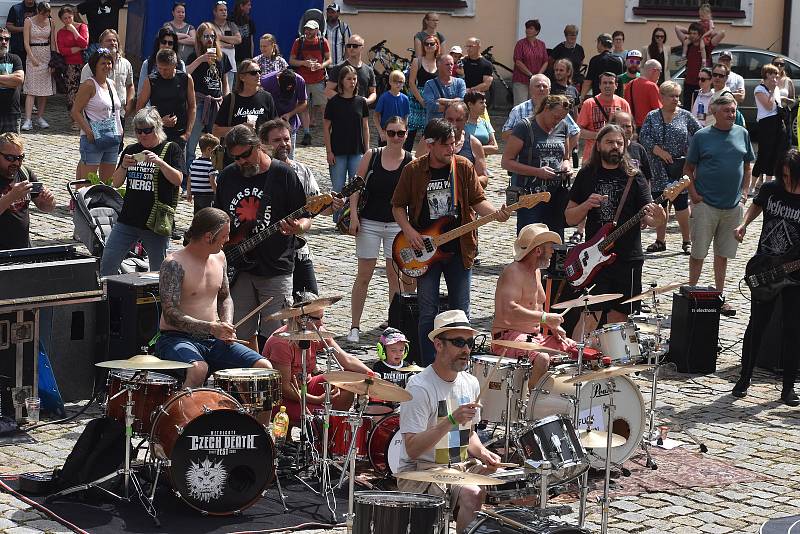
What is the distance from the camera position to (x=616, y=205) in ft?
38.0

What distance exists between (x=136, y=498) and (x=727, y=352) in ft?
19.9

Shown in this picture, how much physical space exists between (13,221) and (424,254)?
3.04 m

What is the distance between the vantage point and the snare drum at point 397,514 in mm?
6957

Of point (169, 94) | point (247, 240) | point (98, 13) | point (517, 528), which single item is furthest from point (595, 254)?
point (98, 13)

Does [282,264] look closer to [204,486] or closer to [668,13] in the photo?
[204,486]

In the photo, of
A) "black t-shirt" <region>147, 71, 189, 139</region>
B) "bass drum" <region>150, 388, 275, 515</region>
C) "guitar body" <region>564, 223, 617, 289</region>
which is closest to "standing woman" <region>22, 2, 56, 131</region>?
"black t-shirt" <region>147, 71, 189, 139</region>

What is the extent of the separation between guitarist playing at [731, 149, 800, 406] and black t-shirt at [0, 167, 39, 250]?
5523mm

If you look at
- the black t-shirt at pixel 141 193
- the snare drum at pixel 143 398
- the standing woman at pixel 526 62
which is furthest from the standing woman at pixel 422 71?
the snare drum at pixel 143 398

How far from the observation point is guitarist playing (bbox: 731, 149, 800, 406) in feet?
37.1

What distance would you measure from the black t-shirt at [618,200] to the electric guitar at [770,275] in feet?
2.91

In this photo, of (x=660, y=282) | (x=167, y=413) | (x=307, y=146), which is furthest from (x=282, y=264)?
(x=307, y=146)

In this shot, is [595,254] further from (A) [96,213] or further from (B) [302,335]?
(A) [96,213]

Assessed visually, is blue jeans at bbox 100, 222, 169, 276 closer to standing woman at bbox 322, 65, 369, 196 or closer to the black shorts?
the black shorts

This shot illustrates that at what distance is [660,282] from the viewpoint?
589 inches
